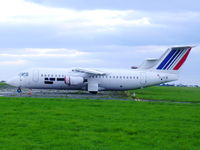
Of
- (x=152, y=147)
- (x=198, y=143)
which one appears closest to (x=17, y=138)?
(x=152, y=147)

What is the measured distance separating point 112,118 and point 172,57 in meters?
33.3

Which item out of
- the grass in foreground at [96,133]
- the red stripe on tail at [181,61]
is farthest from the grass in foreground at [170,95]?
the grass in foreground at [96,133]

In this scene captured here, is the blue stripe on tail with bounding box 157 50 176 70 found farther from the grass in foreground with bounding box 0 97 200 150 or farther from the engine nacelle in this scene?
the grass in foreground with bounding box 0 97 200 150

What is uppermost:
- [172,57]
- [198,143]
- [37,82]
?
[172,57]

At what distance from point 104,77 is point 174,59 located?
33.0 feet

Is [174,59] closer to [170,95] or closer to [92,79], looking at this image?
[170,95]

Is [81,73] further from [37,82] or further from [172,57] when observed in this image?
[172,57]

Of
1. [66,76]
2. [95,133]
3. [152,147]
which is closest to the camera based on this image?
[152,147]

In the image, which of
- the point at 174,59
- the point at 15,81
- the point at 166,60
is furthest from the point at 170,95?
the point at 15,81

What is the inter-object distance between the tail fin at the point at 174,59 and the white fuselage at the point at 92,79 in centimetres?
98

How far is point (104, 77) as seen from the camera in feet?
157

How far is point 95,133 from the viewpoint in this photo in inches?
507

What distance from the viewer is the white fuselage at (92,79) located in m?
46.2

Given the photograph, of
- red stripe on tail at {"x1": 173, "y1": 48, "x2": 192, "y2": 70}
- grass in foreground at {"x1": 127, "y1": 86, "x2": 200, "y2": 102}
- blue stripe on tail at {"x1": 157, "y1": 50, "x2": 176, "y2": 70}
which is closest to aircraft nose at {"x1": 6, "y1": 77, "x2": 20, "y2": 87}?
grass in foreground at {"x1": 127, "y1": 86, "x2": 200, "y2": 102}
